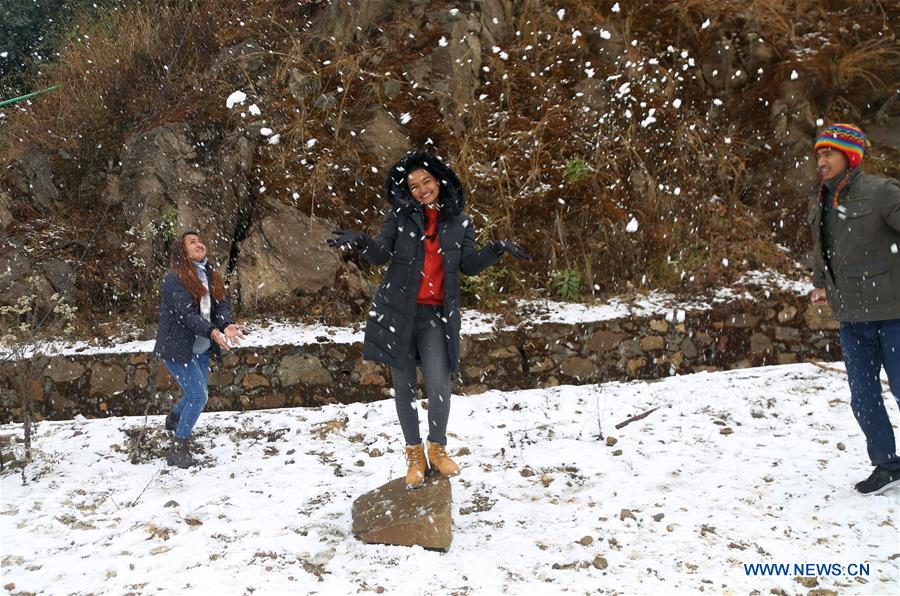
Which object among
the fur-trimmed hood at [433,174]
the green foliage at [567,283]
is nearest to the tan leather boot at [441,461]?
the fur-trimmed hood at [433,174]

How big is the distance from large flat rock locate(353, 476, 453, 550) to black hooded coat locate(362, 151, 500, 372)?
2.43 feet

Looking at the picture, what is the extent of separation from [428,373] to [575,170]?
14.3 ft

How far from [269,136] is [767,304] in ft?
19.5

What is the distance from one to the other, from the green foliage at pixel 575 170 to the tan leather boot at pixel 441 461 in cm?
437

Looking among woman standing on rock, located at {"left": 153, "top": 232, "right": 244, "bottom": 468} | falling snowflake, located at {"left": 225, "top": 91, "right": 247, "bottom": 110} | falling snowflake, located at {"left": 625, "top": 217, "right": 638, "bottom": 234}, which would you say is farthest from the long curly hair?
falling snowflake, located at {"left": 625, "top": 217, "right": 638, "bottom": 234}

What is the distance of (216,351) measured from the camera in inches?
182

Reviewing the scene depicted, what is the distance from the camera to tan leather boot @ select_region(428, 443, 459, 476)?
3615mm

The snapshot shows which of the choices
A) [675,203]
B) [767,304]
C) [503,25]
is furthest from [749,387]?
[503,25]

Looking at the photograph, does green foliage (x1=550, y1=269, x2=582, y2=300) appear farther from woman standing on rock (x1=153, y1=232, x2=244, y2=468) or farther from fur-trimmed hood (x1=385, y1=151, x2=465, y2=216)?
woman standing on rock (x1=153, y1=232, x2=244, y2=468)

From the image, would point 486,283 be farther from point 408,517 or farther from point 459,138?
point 408,517

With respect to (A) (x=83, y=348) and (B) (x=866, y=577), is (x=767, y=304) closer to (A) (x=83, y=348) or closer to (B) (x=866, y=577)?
(B) (x=866, y=577)

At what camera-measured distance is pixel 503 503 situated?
3.82 metres

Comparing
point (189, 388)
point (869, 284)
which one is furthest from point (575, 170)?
point (189, 388)

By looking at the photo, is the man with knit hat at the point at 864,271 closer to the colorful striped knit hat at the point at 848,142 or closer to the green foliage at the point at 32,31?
the colorful striped knit hat at the point at 848,142
